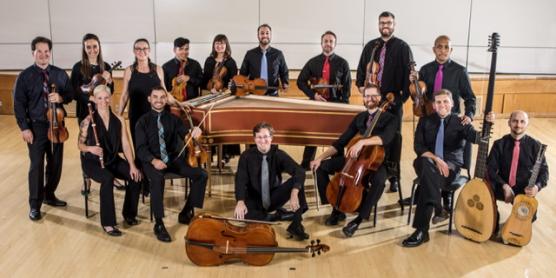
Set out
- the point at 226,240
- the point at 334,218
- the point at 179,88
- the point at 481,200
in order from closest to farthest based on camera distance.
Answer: the point at 226,240, the point at 481,200, the point at 334,218, the point at 179,88

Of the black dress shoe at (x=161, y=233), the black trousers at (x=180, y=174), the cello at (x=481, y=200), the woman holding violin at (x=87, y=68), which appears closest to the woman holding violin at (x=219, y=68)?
the woman holding violin at (x=87, y=68)

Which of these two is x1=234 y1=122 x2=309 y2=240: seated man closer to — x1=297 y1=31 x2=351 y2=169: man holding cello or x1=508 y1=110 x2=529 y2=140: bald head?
x1=297 y1=31 x2=351 y2=169: man holding cello

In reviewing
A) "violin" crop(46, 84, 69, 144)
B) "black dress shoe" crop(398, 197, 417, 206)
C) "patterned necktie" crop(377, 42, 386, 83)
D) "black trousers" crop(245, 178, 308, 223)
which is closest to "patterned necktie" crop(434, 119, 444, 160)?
"black dress shoe" crop(398, 197, 417, 206)

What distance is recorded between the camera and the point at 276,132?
183 inches

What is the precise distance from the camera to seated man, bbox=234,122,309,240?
13.3 feet

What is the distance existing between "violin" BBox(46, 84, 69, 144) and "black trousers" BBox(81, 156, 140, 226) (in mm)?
273

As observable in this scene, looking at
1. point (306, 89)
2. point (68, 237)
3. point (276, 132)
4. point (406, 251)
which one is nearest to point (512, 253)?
point (406, 251)

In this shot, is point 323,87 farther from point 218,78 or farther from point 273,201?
point 273,201

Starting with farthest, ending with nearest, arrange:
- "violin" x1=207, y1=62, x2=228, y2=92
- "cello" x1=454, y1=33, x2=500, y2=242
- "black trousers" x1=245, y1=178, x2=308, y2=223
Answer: "violin" x1=207, y1=62, x2=228, y2=92, "black trousers" x1=245, y1=178, x2=308, y2=223, "cello" x1=454, y1=33, x2=500, y2=242

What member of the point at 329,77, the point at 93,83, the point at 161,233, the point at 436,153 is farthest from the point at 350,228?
the point at 93,83

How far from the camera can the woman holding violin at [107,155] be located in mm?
4238

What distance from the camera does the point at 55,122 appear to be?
4.40 meters

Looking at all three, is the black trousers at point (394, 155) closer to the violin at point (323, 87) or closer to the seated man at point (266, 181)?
the seated man at point (266, 181)

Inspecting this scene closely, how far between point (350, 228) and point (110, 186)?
5.48ft
